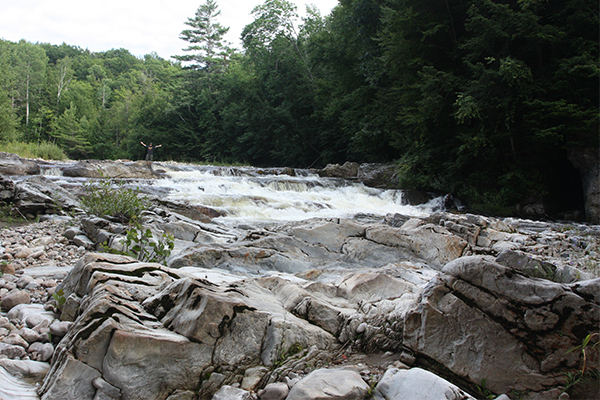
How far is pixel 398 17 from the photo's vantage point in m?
13.7

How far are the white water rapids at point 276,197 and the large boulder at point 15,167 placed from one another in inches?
191

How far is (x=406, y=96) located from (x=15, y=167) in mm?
14979

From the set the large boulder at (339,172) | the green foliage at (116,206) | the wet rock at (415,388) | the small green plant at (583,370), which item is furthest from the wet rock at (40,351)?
the large boulder at (339,172)

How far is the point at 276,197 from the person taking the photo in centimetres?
1171

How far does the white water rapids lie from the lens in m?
9.97

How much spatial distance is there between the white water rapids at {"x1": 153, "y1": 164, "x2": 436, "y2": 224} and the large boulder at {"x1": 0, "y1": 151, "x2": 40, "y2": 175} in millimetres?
4853

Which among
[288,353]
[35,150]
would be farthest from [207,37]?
[288,353]

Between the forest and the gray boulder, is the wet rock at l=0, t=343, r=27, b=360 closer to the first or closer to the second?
the gray boulder

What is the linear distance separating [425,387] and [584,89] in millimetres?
13295

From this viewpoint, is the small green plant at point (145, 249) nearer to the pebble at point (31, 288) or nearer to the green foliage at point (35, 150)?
the pebble at point (31, 288)

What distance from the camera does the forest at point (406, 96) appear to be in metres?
11.3

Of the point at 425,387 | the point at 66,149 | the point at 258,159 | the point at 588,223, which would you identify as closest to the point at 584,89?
the point at 588,223

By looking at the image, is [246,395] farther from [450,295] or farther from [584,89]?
[584,89]

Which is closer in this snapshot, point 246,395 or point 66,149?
point 246,395
